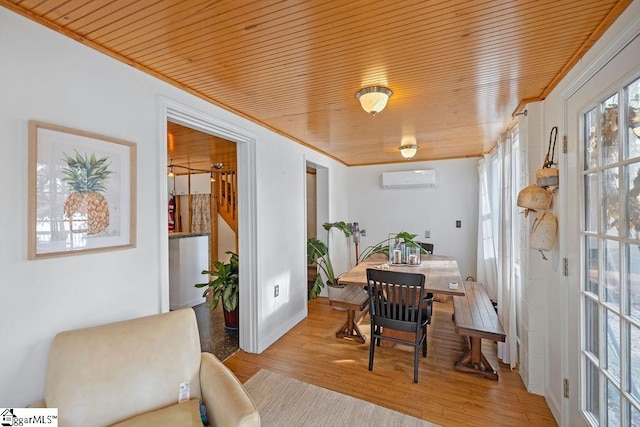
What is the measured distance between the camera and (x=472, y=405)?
1977 mm

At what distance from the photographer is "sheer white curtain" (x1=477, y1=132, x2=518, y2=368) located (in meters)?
2.53

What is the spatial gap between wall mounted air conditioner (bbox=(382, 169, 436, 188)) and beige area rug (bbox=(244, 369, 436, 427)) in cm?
349

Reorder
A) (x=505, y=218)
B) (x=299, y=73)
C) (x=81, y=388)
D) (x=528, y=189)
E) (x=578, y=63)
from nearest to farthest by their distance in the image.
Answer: (x=81, y=388) → (x=578, y=63) → (x=299, y=73) → (x=528, y=189) → (x=505, y=218)

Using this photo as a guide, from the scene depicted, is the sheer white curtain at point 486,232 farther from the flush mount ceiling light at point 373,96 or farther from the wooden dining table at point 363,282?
the flush mount ceiling light at point 373,96

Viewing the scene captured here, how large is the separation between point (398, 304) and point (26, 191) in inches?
95.4

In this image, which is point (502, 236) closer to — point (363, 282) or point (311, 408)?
point (363, 282)

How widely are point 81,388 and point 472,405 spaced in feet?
7.77

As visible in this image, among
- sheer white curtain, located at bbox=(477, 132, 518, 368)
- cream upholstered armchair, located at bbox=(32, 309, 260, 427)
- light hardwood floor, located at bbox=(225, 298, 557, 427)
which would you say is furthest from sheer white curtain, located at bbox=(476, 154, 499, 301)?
cream upholstered armchair, located at bbox=(32, 309, 260, 427)

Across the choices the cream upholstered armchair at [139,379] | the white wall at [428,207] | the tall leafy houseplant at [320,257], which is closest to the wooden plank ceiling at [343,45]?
the cream upholstered armchair at [139,379]

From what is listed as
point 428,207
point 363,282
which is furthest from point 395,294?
point 428,207

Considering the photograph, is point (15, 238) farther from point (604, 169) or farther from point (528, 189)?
point (528, 189)

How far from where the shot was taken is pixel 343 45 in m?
1.43

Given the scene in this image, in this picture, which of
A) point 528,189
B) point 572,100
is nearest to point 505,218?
point 528,189

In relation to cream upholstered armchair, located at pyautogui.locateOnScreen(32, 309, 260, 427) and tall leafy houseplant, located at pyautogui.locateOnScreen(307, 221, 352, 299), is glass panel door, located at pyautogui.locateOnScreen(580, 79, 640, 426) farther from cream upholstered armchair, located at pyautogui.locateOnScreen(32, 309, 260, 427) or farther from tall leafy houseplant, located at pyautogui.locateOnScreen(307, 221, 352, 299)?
tall leafy houseplant, located at pyautogui.locateOnScreen(307, 221, 352, 299)
